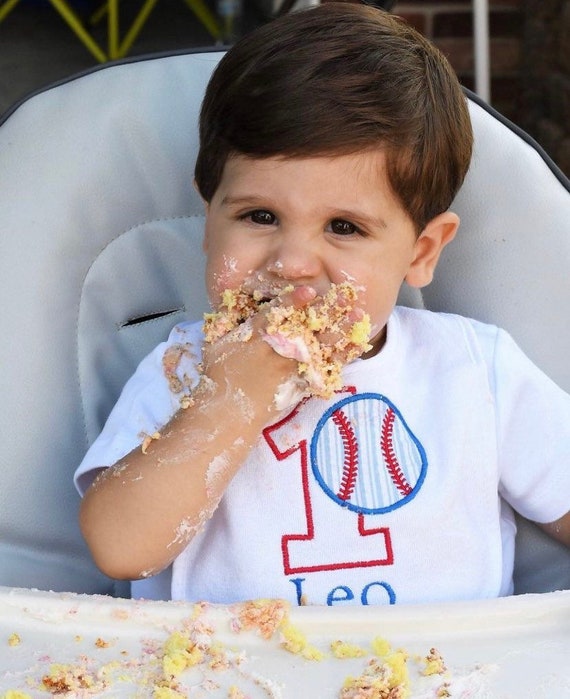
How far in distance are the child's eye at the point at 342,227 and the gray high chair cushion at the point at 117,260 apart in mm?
267

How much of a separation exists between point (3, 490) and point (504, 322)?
64cm

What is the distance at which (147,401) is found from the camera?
1.13 m

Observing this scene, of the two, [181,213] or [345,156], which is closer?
[345,156]

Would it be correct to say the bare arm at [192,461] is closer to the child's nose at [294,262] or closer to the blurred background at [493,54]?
the child's nose at [294,262]

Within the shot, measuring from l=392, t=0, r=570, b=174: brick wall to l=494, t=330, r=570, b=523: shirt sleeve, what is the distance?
1.63m

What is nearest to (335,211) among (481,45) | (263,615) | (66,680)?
(263,615)

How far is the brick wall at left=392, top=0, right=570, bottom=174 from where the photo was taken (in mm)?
2609

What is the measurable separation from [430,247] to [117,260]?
0.39 meters

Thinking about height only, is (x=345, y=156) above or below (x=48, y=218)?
above

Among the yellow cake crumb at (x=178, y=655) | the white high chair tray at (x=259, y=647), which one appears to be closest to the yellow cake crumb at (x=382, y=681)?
the white high chair tray at (x=259, y=647)

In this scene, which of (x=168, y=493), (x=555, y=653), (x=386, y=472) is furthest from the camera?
(x=386, y=472)

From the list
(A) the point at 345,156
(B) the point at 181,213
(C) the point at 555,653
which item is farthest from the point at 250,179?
(C) the point at 555,653

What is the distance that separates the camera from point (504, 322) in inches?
49.3

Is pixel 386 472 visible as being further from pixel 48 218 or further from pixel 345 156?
pixel 48 218
